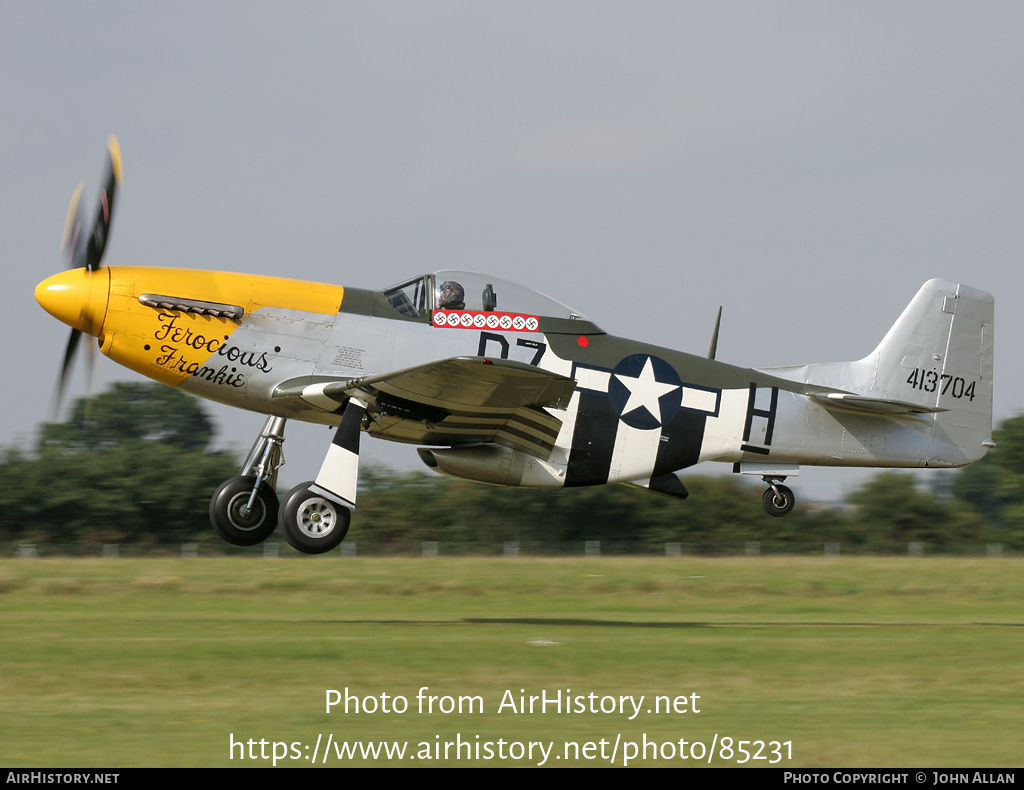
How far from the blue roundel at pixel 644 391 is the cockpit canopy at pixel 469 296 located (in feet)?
3.62

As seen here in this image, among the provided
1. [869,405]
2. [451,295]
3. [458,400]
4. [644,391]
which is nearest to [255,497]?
[458,400]

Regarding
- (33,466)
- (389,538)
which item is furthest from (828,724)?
(33,466)

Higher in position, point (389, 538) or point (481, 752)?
point (481, 752)

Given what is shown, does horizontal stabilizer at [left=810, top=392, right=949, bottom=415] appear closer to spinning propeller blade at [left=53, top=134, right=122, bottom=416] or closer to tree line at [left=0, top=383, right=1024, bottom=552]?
spinning propeller blade at [left=53, top=134, right=122, bottom=416]

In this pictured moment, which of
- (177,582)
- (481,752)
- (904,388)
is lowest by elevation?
(177,582)

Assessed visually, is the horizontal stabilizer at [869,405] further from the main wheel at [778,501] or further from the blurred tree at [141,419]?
the blurred tree at [141,419]

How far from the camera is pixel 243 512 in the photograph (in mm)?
12109

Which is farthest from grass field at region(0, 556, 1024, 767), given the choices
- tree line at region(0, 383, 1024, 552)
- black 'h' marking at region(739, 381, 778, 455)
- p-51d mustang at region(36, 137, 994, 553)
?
tree line at region(0, 383, 1024, 552)

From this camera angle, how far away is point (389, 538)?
1833 inches

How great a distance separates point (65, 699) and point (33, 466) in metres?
47.2

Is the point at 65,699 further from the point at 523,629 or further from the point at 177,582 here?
the point at 177,582

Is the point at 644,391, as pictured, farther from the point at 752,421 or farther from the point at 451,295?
the point at 451,295

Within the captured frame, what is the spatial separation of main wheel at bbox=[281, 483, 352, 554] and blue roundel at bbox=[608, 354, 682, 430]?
309cm

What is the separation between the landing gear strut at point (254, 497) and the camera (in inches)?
476
